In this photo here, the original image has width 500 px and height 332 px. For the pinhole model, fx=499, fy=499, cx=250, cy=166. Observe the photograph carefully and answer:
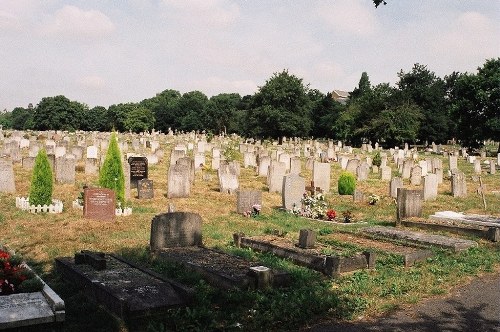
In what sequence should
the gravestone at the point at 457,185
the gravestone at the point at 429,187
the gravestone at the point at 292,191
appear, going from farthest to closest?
the gravestone at the point at 457,185, the gravestone at the point at 429,187, the gravestone at the point at 292,191

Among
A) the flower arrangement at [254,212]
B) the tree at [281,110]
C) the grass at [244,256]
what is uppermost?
the tree at [281,110]

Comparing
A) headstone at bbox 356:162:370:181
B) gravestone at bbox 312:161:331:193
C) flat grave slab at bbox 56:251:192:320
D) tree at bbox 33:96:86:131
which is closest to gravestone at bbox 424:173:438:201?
gravestone at bbox 312:161:331:193

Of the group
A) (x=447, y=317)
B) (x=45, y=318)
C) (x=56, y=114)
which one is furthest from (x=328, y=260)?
(x=56, y=114)

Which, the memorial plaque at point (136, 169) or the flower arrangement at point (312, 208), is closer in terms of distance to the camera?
the flower arrangement at point (312, 208)

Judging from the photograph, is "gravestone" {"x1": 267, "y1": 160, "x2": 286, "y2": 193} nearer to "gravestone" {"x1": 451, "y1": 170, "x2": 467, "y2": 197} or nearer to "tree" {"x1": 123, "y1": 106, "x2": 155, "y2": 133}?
"gravestone" {"x1": 451, "y1": 170, "x2": 467, "y2": 197}

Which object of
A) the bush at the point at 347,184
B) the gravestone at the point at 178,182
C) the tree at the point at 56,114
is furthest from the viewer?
the tree at the point at 56,114

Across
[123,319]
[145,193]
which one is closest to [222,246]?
[123,319]

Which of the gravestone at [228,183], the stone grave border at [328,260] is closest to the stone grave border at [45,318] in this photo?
the stone grave border at [328,260]

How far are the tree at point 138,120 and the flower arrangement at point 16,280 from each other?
311 feet

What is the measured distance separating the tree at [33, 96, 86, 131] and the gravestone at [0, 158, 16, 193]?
272ft

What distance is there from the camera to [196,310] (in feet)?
23.8

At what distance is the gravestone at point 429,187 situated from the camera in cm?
2216

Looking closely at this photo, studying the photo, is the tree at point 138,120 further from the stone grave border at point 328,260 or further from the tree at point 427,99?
the stone grave border at point 328,260

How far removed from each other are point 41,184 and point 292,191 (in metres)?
8.48
